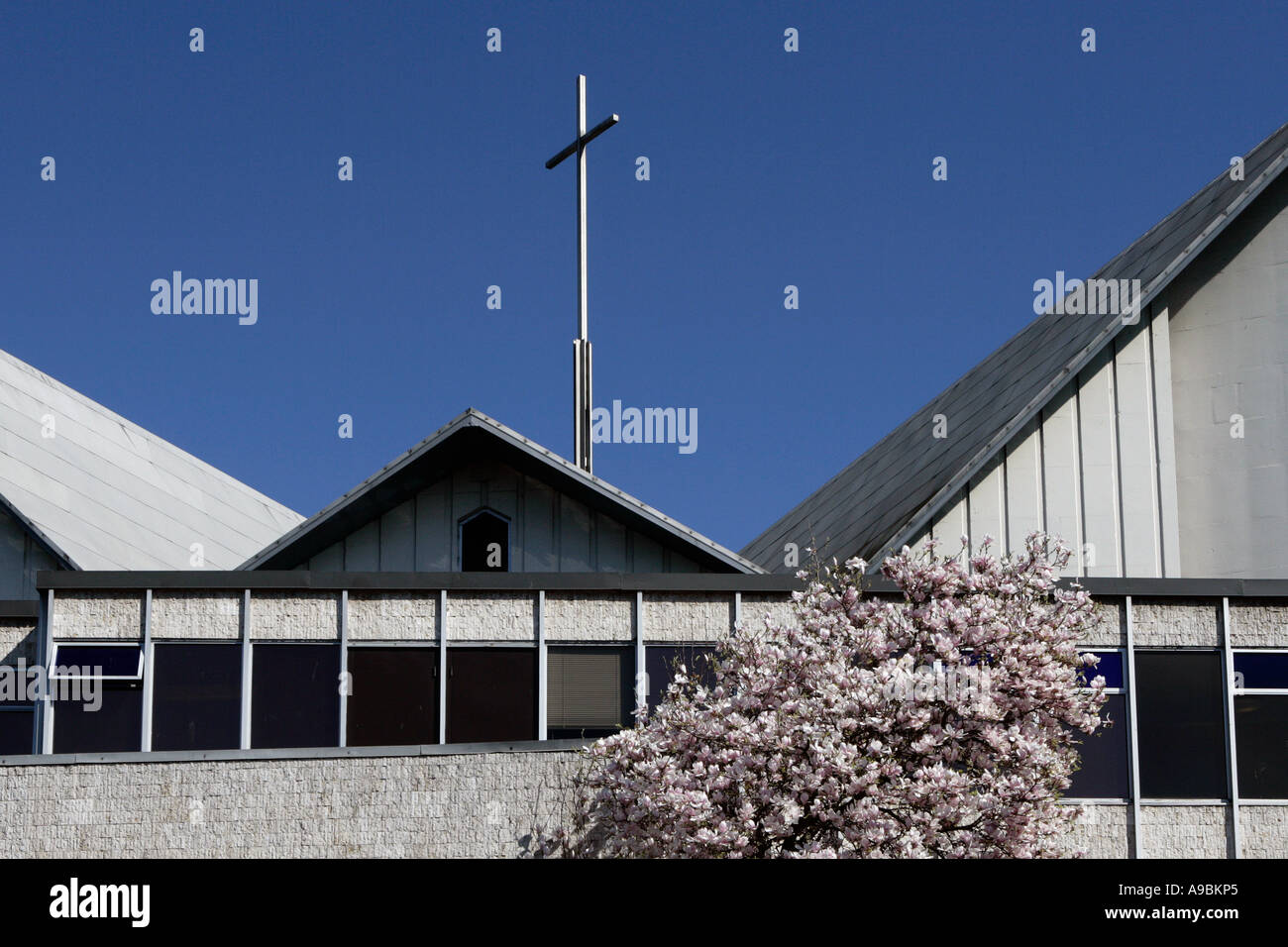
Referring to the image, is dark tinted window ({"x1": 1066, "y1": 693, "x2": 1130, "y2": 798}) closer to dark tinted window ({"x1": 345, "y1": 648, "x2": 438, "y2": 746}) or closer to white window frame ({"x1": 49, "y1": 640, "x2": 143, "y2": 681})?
dark tinted window ({"x1": 345, "y1": 648, "x2": 438, "y2": 746})

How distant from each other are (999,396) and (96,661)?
15951 millimetres

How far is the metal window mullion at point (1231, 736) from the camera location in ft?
66.4

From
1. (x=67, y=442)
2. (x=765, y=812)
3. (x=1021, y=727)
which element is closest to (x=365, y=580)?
(x=765, y=812)

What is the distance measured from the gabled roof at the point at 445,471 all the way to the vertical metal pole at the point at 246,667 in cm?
68

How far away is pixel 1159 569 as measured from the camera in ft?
79.4

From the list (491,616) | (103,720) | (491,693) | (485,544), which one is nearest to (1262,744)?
(491,693)

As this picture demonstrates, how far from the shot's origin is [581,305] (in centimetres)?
2619

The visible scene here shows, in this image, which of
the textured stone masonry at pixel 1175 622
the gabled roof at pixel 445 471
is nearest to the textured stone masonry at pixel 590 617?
the gabled roof at pixel 445 471

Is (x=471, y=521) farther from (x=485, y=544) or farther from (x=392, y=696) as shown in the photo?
(x=392, y=696)

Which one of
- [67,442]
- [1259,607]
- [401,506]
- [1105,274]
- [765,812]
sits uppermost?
[1105,274]

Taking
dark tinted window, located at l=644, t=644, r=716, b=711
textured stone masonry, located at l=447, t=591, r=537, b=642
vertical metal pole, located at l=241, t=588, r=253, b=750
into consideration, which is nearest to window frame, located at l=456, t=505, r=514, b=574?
textured stone masonry, located at l=447, t=591, r=537, b=642

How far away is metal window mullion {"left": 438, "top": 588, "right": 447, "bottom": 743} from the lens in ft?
65.1
